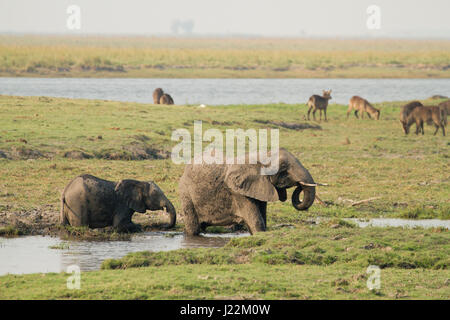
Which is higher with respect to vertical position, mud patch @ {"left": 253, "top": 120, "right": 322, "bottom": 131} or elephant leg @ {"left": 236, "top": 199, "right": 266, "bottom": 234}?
elephant leg @ {"left": 236, "top": 199, "right": 266, "bottom": 234}

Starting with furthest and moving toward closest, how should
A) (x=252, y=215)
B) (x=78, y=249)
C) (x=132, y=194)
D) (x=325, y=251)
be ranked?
(x=132, y=194)
(x=252, y=215)
(x=78, y=249)
(x=325, y=251)

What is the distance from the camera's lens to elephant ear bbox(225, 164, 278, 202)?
11.4 metres

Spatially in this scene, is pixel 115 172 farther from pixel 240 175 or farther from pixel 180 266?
pixel 180 266

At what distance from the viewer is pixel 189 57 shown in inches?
2936

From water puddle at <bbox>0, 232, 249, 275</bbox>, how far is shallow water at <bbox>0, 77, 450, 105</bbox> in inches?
951

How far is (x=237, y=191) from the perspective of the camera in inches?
458

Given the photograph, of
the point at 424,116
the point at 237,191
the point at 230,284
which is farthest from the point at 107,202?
the point at 424,116

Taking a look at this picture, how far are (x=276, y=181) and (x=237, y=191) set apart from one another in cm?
62

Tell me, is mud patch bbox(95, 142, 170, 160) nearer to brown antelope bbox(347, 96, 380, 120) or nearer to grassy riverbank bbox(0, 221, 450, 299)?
grassy riverbank bbox(0, 221, 450, 299)

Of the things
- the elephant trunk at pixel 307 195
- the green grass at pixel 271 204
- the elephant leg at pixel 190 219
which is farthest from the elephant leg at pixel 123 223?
the elephant trunk at pixel 307 195

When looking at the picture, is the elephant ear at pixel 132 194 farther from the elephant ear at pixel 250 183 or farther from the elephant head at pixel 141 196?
the elephant ear at pixel 250 183

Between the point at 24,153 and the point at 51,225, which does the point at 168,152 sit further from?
the point at 51,225

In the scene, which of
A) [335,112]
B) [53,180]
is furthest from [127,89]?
[53,180]

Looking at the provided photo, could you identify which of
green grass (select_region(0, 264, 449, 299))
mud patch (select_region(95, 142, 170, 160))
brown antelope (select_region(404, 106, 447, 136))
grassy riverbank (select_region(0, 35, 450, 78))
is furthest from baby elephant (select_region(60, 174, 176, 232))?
grassy riverbank (select_region(0, 35, 450, 78))
